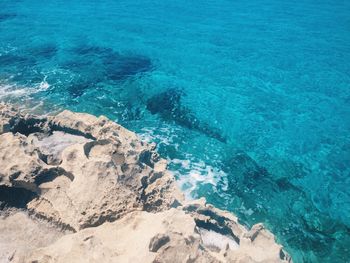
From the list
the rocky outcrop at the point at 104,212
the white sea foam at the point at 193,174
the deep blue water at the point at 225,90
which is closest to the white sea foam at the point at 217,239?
the rocky outcrop at the point at 104,212

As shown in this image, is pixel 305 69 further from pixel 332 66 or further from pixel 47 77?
pixel 47 77

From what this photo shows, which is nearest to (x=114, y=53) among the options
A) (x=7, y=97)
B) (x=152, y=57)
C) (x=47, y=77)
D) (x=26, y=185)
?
(x=152, y=57)

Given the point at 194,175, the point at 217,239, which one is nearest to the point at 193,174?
the point at 194,175

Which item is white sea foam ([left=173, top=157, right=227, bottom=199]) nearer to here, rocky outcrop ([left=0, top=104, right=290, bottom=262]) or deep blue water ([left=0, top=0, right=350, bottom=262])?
deep blue water ([left=0, top=0, right=350, bottom=262])

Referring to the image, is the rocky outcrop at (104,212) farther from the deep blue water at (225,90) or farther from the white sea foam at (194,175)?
the deep blue water at (225,90)

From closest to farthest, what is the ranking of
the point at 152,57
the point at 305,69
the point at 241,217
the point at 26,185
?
1. the point at 26,185
2. the point at 241,217
3. the point at 305,69
4. the point at 152,57
